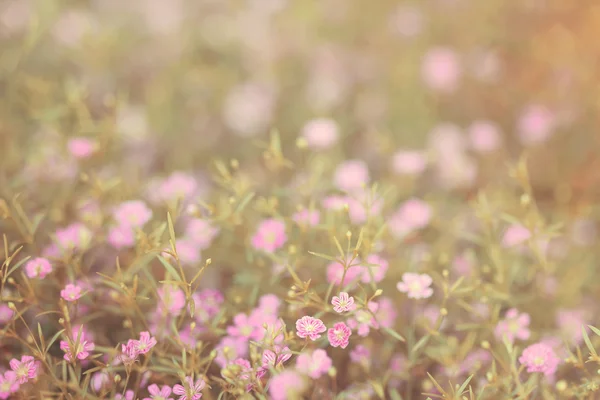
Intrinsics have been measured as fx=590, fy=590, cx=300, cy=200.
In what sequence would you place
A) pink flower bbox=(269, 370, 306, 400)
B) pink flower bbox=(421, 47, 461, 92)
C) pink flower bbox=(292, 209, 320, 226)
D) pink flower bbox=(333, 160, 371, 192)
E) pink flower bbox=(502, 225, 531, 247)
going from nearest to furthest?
pink flower bbox=(269, 370, 306, 400)
pink flower bbox=(292, 209, 320, 226)
pink flower bbox=(502, 225, 531, 247)
pink flower bbox=(333, 160, 371, 192)
pink flower bbox=(421, 47, 461, 92)

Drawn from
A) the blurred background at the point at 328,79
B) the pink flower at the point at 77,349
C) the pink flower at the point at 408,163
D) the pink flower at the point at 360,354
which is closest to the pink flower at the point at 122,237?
the pink flower at the point at 77,349

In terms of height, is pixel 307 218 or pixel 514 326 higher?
pixel 307 218

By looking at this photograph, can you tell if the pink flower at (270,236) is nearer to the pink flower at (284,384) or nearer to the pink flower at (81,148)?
the pink flower at (284,384)

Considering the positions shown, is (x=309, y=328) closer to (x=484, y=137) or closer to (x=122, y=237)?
(x=122, y=237)

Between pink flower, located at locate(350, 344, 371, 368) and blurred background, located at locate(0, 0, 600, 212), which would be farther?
blurred background, located at locate(0, 0, 600, 212)

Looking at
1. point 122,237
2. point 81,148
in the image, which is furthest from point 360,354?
point 81,148

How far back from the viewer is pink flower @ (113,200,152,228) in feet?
3.57

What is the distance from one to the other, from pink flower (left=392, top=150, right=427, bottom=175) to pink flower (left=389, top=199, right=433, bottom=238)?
0.34 ft

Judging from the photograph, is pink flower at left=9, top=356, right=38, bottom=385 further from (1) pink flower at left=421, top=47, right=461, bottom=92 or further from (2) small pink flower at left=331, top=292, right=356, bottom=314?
(1) pink flower at left=421, top=47, right=461, bottom=92

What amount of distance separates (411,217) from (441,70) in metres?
0.60

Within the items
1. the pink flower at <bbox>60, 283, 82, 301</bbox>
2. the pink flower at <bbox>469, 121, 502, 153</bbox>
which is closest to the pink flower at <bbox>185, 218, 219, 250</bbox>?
the pink flower at <bbox>60, 283, 82, 301</bbox>

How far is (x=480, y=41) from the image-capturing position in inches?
68.4

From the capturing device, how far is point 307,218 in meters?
1.09

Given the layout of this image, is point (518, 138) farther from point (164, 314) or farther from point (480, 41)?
point (164, 314)
